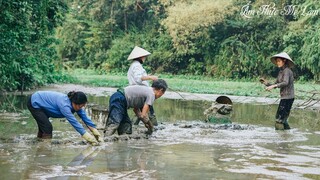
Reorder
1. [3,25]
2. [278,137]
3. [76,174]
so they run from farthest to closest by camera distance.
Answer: [3,25], [278,137], [76,174]

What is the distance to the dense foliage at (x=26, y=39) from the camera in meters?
13.7

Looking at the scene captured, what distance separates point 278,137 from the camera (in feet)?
35.6

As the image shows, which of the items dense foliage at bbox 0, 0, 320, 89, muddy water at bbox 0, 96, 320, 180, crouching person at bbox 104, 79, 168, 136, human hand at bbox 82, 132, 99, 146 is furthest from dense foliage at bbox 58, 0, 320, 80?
human hand at bbox 82, 132, 99, 146

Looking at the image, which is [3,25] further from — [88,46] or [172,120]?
[88,46]

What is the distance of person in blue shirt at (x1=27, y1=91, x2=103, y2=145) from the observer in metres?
8.71

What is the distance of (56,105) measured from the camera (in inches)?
355

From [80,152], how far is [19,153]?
0.85 m

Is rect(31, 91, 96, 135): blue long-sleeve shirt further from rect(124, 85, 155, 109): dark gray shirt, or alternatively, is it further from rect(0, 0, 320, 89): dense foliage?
rect(0, 0, 320, 89): dense foliage

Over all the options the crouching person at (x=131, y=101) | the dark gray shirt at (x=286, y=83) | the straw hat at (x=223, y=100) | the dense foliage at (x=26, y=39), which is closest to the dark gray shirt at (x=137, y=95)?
the crouching person at (x=131, y=101)

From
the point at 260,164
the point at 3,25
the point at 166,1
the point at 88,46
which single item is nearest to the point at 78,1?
the point at 88,46

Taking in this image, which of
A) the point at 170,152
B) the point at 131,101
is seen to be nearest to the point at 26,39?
the point at 131,101

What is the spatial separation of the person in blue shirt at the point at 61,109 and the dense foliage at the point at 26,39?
4.90 meters

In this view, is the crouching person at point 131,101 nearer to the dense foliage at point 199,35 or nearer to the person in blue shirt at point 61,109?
the person in blue shirt at point 61,109

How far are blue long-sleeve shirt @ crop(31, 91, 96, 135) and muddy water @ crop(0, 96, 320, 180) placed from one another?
42cm
